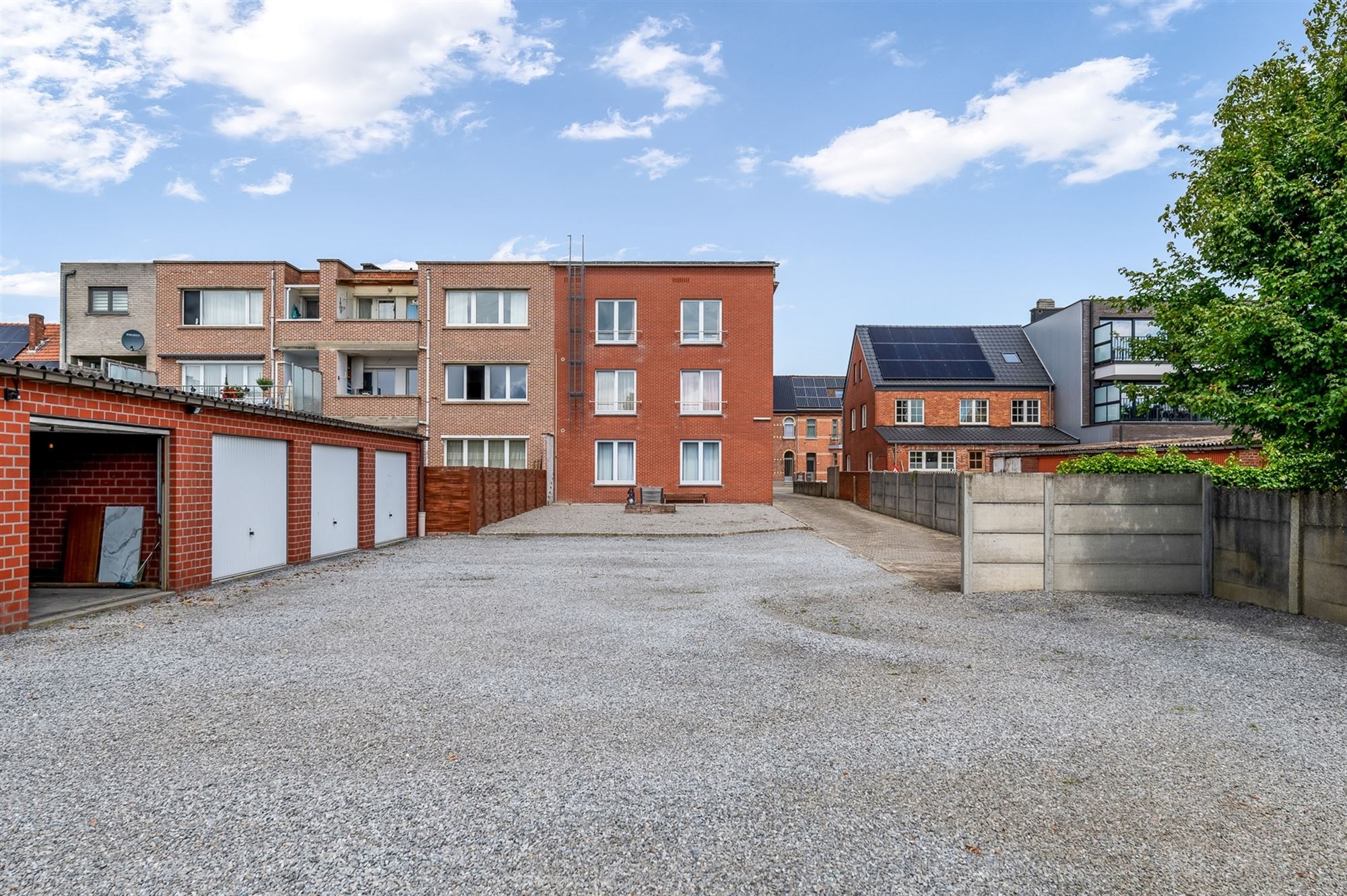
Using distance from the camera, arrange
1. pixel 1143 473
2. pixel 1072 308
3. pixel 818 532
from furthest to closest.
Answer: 1. pixel 1072 308
2. pixel 818 532
3. pixel 1143 473

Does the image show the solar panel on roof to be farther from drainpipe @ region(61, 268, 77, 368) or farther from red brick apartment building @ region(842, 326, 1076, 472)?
drainpipe @ region(61, 268, 77, 368)

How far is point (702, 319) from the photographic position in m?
30.3

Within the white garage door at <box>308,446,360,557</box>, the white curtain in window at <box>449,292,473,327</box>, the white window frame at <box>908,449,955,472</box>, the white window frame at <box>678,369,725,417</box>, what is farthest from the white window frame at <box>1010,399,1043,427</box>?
the white garage door at <box>308,446,360,557</box>

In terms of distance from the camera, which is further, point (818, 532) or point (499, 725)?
point (818, 532)

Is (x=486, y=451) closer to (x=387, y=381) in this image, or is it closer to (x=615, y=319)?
(x=387, y=381)

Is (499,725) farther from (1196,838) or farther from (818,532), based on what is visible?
(818,532)

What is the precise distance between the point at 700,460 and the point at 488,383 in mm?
9179

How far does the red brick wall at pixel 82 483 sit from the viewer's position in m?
11.0

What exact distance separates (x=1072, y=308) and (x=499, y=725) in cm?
4396

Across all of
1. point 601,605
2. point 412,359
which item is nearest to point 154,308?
point 412,359

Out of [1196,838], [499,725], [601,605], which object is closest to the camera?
[1196,838]

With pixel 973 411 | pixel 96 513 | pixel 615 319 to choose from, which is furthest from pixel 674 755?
pixel 973 411

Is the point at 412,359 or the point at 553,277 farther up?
the point at 553,277

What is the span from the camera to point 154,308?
30250mm
